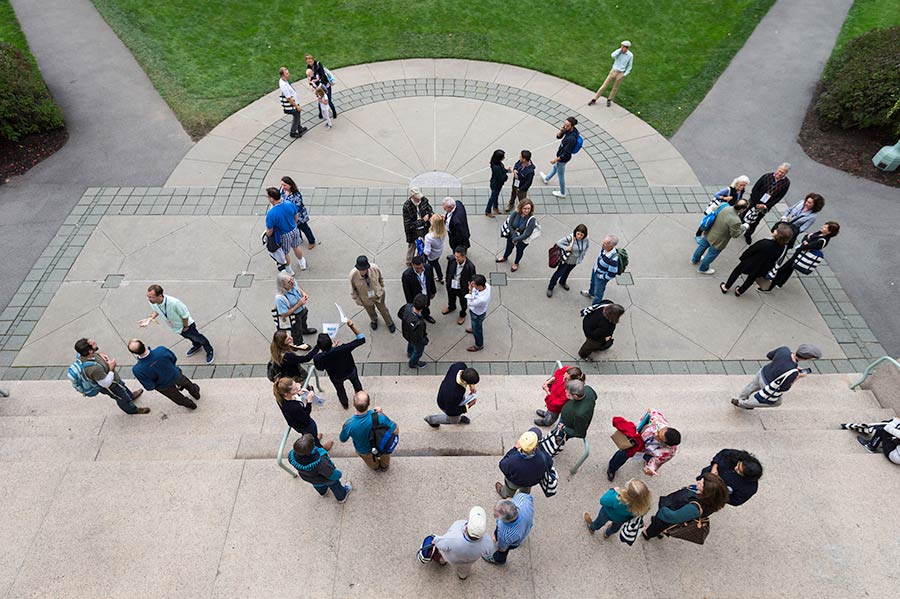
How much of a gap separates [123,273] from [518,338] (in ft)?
24.1

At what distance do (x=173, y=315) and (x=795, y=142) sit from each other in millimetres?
13662

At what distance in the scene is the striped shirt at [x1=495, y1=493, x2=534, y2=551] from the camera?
182 inches

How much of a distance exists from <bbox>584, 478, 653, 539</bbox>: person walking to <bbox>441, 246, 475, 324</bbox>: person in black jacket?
3.97 metres

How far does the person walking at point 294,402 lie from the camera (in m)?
5.67

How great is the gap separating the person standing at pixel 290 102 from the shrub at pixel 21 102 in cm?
539

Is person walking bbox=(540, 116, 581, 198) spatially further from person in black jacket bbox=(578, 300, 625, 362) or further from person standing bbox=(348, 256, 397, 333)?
person standing bbox=(348, 256, 397, 333)

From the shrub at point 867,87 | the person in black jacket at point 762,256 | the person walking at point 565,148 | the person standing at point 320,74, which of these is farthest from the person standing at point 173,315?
the shrub at point 867,87

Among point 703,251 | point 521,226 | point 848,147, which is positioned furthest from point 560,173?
point 848,147

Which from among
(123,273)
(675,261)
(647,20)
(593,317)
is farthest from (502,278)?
(647,20)

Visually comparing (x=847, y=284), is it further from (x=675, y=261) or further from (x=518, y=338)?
(x=518, y=338)

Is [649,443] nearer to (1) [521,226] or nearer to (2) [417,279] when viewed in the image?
(2) [417,279]

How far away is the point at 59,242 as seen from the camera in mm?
10078

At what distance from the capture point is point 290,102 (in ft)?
38.6

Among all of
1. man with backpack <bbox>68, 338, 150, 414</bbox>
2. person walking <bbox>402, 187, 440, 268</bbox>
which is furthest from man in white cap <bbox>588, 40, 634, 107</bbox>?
man with backpack <bbox>68, 338, 150, 414</bbox>
